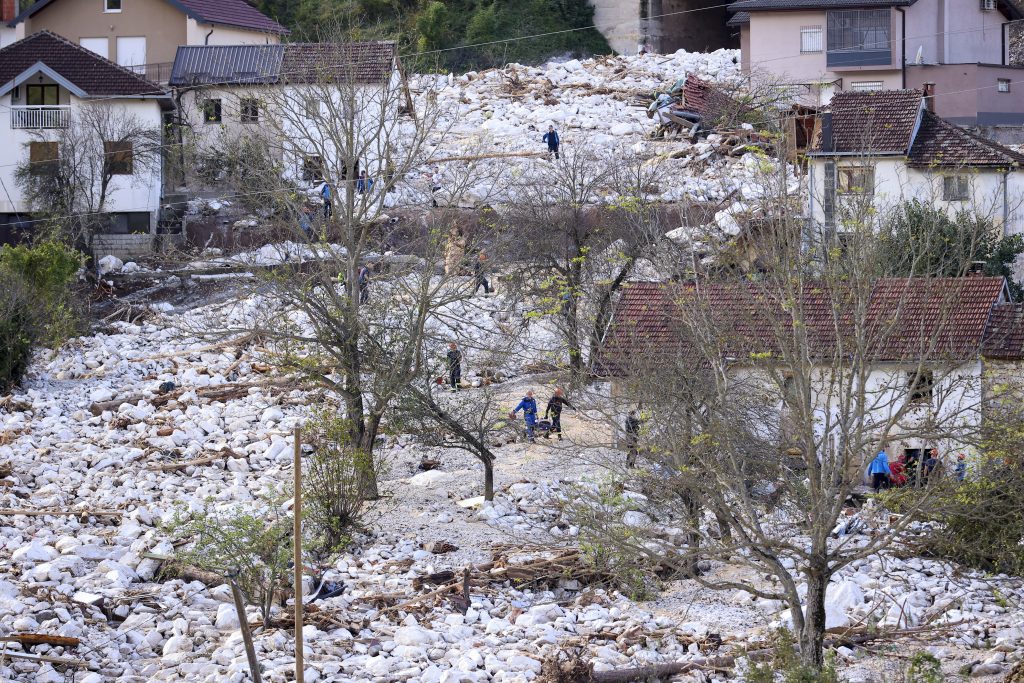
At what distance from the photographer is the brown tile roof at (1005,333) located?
1983 centimetres

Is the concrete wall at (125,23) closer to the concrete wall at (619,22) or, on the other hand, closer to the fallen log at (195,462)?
the concrete wall at (619,22)

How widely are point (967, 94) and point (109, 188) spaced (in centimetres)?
2518

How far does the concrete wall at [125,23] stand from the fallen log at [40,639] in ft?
95.6

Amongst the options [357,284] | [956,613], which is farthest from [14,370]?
[956,613]

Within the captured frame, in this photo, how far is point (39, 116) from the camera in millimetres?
32844

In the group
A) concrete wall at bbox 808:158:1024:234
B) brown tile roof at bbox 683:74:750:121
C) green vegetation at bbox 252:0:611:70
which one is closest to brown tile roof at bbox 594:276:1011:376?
concrete wall at bbox 808:158:1024:234

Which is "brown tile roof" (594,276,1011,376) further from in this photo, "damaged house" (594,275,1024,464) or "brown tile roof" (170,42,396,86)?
"brown tile roof" (170,42,396,86)

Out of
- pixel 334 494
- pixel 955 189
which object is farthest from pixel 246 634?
pixel 955 189

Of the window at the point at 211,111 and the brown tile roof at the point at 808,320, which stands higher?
the window at the point at 211,111

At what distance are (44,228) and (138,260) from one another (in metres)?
2.57

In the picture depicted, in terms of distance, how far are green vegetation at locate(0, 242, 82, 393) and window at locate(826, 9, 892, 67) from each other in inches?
943

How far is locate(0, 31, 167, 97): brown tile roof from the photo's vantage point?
32906 mm

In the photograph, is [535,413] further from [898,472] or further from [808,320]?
[808,320]

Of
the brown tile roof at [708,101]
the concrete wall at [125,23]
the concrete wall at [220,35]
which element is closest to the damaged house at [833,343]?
the brown tile roof at [708,101]
